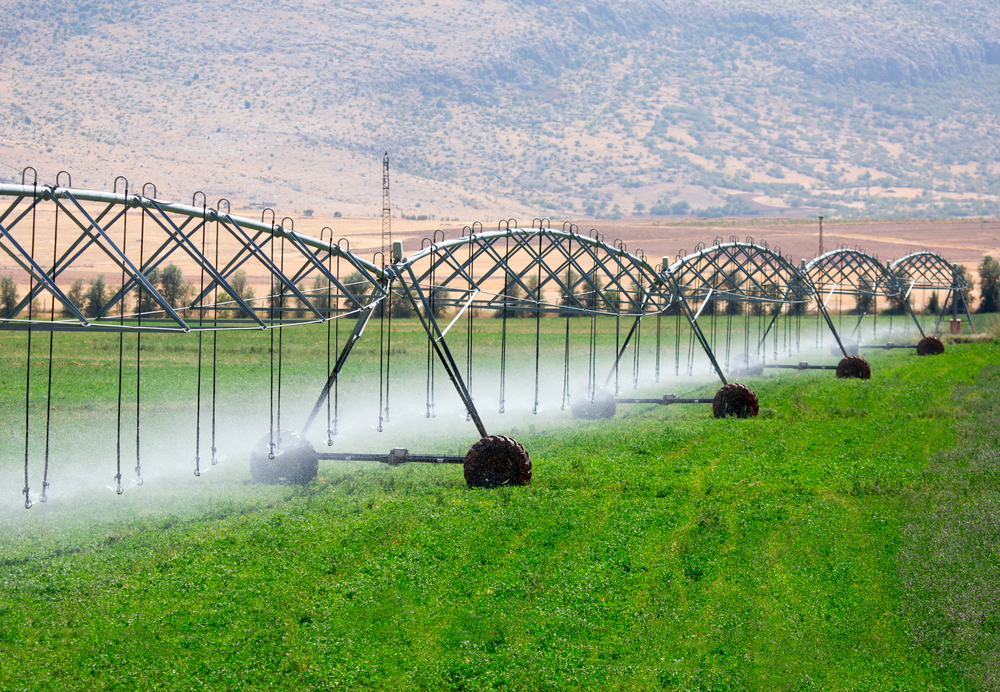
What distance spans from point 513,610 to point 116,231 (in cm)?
10171

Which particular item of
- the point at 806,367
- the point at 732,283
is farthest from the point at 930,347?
the point at 732,283

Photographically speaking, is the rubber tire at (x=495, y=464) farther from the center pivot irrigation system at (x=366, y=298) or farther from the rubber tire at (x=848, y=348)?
the rubber tire at (x=848, y=348)

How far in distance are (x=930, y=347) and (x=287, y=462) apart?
43.1m

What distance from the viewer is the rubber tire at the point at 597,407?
32.8m

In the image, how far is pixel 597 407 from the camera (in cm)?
3281

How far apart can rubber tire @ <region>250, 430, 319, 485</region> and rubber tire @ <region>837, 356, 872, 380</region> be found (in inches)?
1119

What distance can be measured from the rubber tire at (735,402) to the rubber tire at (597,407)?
3301mm

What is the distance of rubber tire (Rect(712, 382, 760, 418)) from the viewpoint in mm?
31828

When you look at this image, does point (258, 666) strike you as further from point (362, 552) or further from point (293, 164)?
point (293, 164)

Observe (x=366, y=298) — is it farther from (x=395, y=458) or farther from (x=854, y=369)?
(x=854, y=369)

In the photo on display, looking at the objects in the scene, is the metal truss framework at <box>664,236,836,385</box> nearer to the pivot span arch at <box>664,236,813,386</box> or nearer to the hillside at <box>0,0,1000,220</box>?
the pivot span arch at <box>664,236,813,386</box>


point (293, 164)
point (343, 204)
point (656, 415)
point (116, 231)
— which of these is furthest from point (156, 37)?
point (656, 415)

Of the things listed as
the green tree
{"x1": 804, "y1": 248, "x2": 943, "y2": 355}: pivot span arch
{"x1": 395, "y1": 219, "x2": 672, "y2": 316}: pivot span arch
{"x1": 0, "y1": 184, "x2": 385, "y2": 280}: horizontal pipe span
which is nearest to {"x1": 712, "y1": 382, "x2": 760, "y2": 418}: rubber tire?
{"x1": 395, "y1": 219, "x2": 672, "y2": 316}: pivot span arch

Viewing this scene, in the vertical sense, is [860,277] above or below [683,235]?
below
